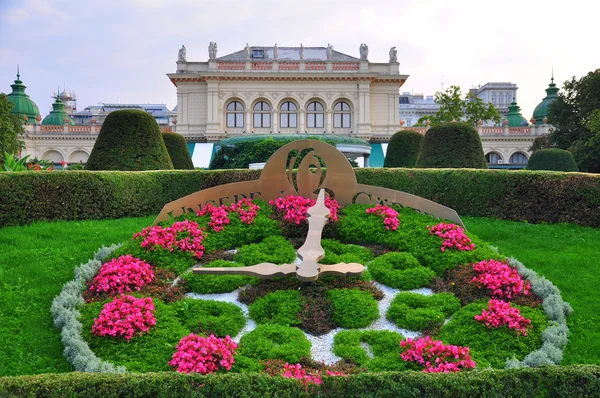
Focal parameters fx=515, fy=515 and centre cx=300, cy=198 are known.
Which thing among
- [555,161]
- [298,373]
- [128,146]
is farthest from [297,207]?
[555,161]

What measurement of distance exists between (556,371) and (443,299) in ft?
7.55

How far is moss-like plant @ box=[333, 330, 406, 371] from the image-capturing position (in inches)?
169

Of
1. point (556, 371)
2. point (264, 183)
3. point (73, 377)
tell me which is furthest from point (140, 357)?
point (264, 183)

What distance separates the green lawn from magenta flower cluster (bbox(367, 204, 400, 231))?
1.57 meters

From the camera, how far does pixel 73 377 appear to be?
10.5ft

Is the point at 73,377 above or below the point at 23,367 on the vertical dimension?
above

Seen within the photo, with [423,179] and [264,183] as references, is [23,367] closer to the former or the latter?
[264,183]

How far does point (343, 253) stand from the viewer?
273 inches

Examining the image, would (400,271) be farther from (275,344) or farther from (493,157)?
(493,157)

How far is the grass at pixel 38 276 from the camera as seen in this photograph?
4.44 m

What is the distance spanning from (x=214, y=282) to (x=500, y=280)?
3177 millimetres

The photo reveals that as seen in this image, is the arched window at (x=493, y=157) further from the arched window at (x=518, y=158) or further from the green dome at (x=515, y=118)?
the green dome at (x=515, y=118)

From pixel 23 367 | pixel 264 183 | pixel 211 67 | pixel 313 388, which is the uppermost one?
pixel 211 67

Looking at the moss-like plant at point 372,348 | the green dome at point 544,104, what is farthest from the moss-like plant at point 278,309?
the green dome at point 544,104
